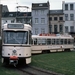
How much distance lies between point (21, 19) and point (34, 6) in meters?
5.86

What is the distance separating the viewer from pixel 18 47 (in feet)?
53.6

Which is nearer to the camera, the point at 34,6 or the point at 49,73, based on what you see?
the point at 49,73

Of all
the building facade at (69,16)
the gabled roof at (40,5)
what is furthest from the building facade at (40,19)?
the building facade at (69,16)

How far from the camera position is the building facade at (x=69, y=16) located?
243ft

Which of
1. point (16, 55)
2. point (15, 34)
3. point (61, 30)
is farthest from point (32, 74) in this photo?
point (61, 30)

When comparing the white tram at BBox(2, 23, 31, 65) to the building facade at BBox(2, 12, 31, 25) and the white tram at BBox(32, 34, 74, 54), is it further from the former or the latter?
the building facade at BBox(2, 12, 31, 25)

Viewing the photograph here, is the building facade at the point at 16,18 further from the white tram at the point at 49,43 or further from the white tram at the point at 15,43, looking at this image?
the white tram at the point at 15,43

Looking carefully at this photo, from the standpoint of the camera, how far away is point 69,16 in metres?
75.2

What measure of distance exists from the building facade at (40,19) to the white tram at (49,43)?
32.5 m

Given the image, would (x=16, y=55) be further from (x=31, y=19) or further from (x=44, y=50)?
(x=31, y=19)

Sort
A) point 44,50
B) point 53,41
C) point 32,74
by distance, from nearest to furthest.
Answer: point 32,74 → point 44,50 → point 53,41

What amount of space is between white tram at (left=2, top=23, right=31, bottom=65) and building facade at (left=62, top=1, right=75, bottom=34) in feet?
187

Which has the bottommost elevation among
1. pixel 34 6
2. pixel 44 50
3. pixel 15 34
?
pixel 44 50

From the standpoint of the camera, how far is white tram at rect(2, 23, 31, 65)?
16.3 m
